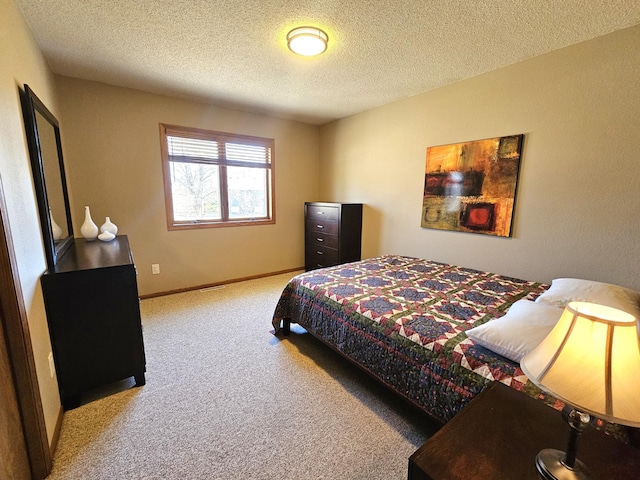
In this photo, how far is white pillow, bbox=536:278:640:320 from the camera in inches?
63.4

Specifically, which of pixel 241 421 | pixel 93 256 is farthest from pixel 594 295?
pixel 93 256

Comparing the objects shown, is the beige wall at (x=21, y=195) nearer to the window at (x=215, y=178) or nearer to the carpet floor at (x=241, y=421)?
the carpet floor at (x=241, y=421)

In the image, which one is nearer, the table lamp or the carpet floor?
the table lamp

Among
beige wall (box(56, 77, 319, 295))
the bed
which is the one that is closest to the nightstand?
the bed

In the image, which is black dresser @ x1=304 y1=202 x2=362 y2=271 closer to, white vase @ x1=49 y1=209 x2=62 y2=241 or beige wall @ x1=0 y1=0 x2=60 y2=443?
white vase @ x1=49 y1=209 x2=62 y2=241

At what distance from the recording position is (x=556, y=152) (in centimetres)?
231

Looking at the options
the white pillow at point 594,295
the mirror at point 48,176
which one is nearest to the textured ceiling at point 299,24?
the mirror at point 48,176

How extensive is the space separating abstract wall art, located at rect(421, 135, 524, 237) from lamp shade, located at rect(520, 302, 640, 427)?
2241 mm

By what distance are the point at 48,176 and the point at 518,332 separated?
3081mm

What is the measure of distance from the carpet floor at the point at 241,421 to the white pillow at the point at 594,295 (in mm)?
1120

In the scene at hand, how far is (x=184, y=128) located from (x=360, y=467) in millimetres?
3757

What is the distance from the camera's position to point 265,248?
435 cm

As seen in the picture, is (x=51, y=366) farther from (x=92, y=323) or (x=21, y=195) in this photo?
(x=21, y=195)

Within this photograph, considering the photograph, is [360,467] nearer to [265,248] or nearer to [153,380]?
[153,380]
